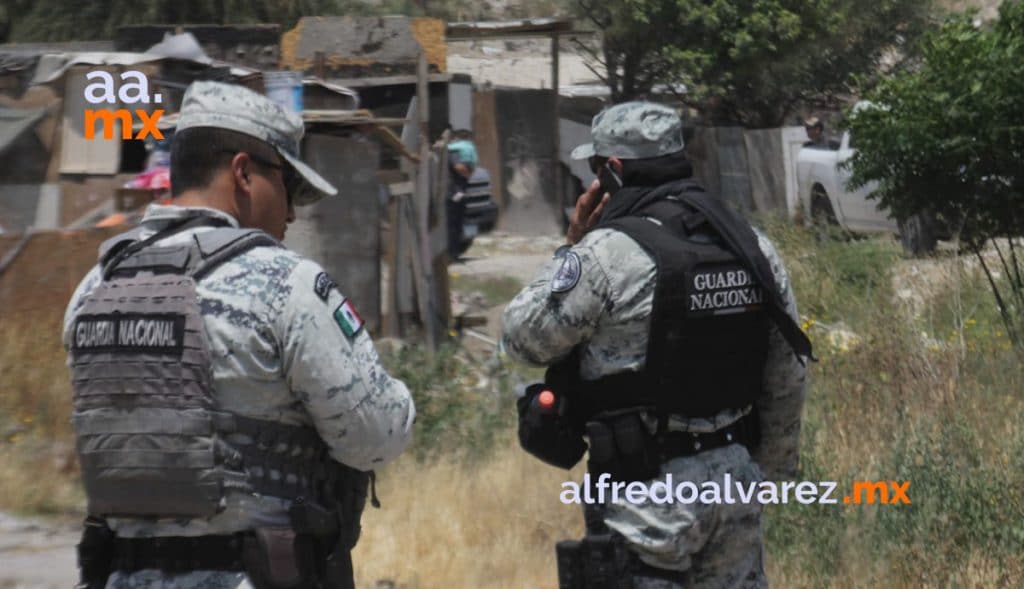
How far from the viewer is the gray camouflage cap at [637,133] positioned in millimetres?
3582

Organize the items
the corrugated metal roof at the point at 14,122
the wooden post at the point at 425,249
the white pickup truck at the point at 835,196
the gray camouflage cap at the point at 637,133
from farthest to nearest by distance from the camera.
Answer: the white pickup truck at the point at 835,196
the wooden post at the point at 425,249
the corrugated metal roof at the point at 14,122
the gray camouflage cap at the point at 637,133

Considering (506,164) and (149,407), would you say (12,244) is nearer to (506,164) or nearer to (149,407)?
(149,407)

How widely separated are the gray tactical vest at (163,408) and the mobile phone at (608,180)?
49.9 inches

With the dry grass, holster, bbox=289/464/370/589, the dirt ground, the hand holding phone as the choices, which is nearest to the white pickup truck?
the dry grass

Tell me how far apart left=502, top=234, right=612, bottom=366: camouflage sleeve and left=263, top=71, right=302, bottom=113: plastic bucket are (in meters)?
6.02

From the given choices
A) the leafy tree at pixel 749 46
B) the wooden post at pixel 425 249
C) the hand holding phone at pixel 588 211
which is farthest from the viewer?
the leafy tree at pixel 749 46

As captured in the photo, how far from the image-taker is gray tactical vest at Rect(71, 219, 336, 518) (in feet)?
8.30

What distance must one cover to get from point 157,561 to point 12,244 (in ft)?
17.8

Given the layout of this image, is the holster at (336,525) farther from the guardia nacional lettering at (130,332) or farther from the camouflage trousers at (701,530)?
the camouflage trousers at (701,530)

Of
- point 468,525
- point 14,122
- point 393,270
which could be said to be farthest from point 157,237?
point 393,270

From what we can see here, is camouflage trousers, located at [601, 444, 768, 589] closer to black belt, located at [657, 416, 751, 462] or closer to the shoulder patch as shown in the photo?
black belt, located at [657, 416, 751, 462]

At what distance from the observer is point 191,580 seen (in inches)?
102

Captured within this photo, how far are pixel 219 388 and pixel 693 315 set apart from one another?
4.43 feet


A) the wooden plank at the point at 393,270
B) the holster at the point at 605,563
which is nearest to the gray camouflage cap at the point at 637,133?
the holster at the point at 605,563
